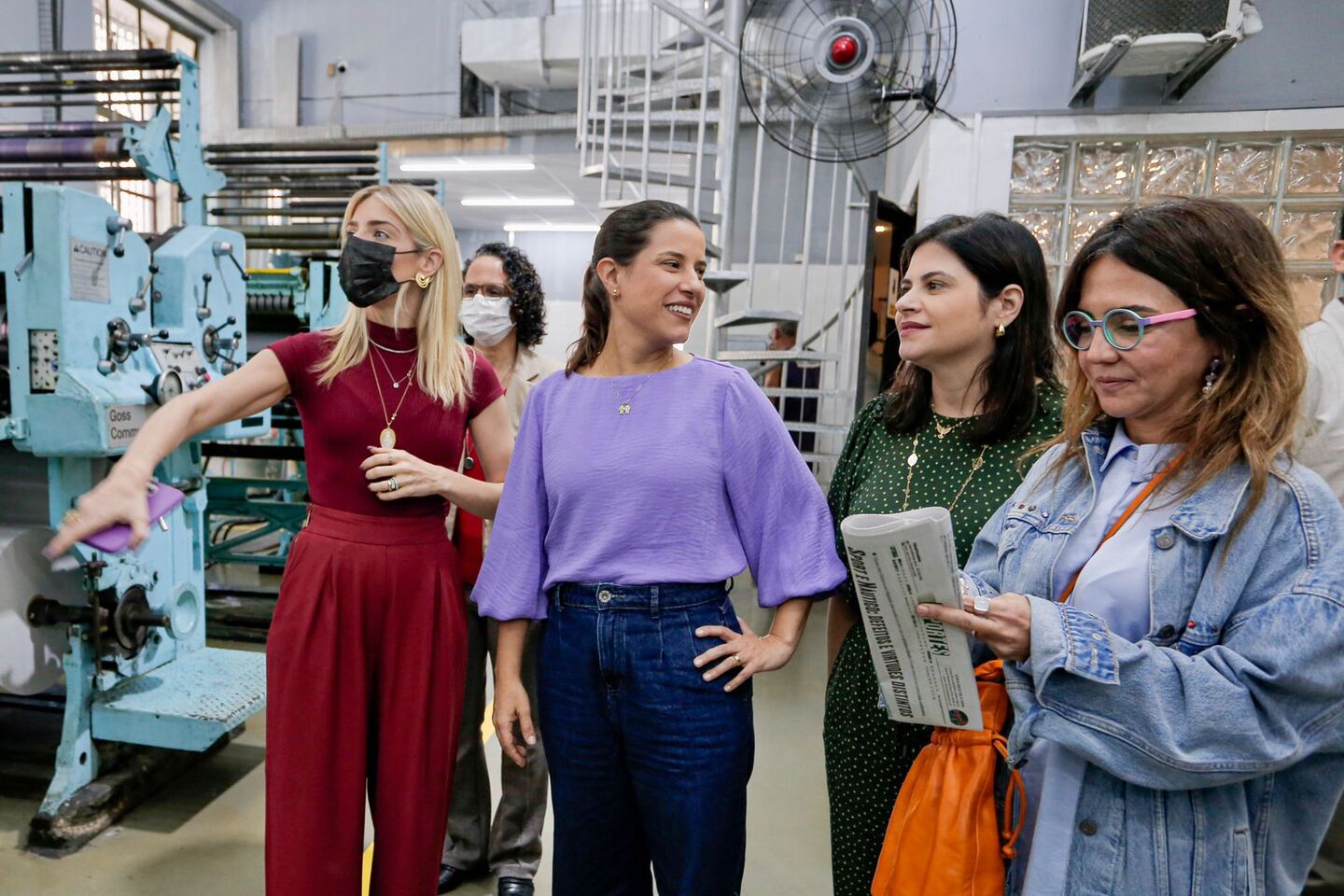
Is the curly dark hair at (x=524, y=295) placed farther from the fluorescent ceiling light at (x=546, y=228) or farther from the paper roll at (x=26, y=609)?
the fluorescent ceiling light at (x=546, y=228)

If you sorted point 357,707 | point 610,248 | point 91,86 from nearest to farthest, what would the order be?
1. point 610,248
2. point 357,707
3. point 91,86

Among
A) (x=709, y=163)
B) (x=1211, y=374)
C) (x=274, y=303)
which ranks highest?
(x=709, y=163)

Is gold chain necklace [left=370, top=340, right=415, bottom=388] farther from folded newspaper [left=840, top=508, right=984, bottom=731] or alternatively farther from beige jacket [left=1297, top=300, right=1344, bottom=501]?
beige jacket [left=1297, top=300, right=1344, bottom=501]

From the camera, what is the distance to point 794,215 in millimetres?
8508

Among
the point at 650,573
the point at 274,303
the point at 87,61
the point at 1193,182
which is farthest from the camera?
the point at 274,303

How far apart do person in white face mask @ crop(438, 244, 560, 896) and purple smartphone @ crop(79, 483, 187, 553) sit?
1.00 meters

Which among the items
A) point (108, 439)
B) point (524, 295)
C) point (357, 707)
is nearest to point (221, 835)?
point (108, 439)

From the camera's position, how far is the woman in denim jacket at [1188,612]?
0.89 metres

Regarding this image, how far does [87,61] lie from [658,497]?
137 inches

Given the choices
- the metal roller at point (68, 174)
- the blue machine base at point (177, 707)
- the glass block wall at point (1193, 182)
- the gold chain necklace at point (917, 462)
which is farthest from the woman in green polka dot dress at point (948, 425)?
the metal roller at point (68, 174)

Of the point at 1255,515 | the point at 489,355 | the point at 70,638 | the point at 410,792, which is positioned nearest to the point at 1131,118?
the point at 489,355

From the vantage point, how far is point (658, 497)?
1374 millimetres

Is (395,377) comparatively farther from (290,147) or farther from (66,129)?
(290,147)

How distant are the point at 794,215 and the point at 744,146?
882 mm
